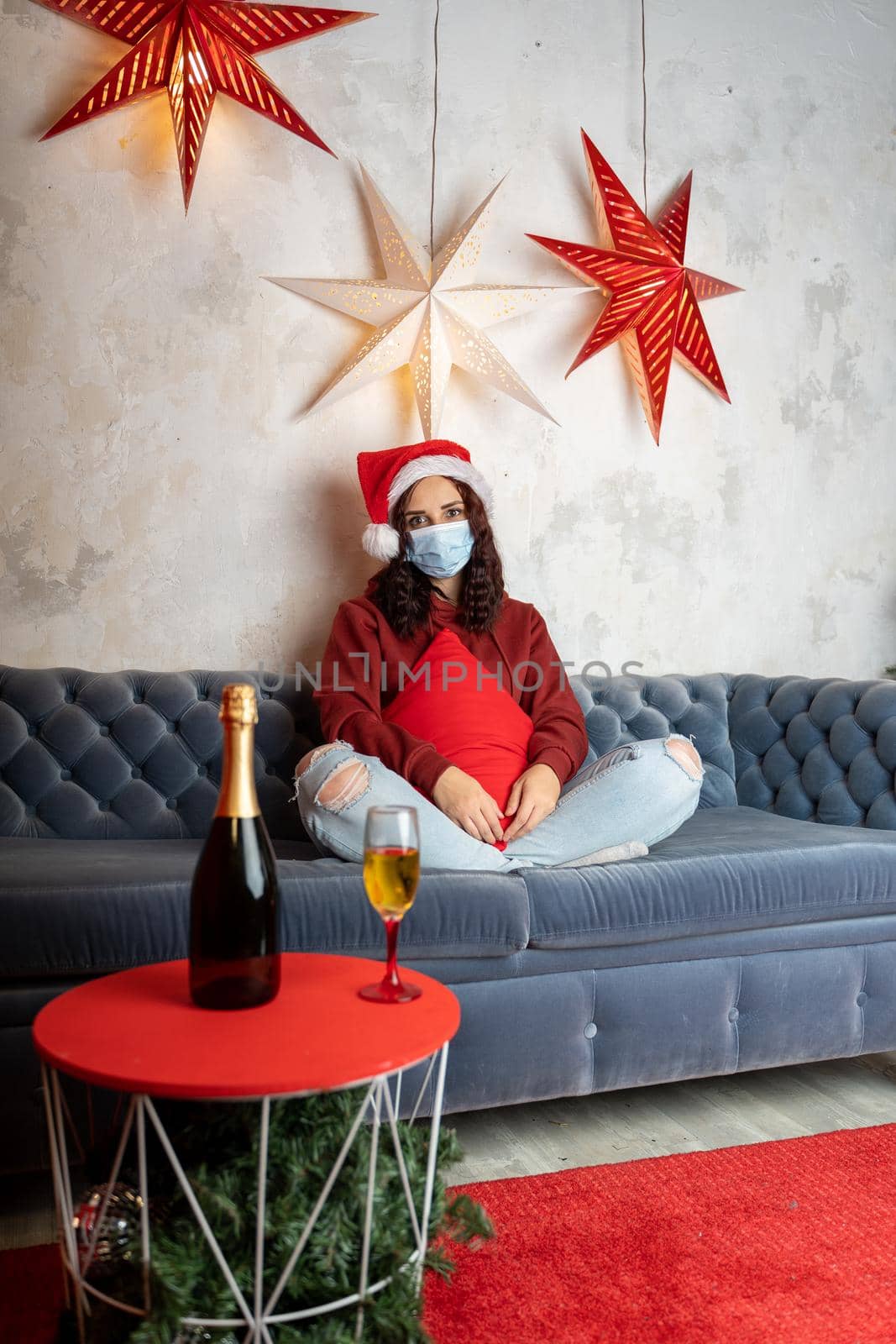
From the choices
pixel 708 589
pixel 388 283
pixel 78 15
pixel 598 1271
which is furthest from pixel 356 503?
pixel 598 1271

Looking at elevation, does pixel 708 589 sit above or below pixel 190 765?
above

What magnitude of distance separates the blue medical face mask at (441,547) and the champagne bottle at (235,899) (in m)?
1.33

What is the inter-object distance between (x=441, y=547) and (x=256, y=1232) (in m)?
1.59

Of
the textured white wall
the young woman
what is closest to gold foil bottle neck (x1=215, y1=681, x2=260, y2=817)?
the young woman

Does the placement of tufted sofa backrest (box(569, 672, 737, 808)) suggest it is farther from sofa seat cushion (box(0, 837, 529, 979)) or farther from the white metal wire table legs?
the white metal wire table legs

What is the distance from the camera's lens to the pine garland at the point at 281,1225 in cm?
96

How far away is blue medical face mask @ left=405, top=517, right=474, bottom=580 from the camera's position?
2350 millimetres

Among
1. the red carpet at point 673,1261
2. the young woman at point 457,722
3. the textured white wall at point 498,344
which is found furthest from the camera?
the textured white wall at point 498,344

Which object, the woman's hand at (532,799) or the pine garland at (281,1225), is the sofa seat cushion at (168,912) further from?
the pine garland at (281,1225)

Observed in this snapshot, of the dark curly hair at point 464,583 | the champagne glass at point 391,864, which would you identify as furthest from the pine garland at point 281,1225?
the dark curly hair at point 464,583

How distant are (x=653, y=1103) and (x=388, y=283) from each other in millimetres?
1901

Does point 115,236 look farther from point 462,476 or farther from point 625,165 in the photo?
point 625,165

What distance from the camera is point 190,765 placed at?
7.44 feet

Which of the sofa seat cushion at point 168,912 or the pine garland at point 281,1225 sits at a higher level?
the sofa seat cushion at point 168,912
